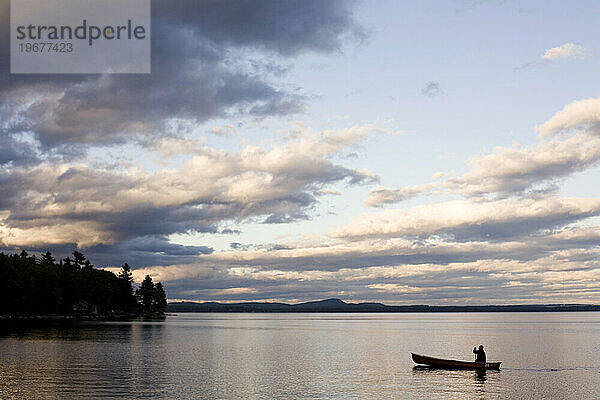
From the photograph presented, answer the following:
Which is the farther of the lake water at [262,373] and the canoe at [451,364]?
the canoe at [451,364]

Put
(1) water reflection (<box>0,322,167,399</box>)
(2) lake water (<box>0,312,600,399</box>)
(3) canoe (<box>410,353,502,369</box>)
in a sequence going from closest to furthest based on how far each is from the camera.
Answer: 1. (1) water reflection (<box>0,322,167,399</box>)
2. (2) lake water (<box>0,312,600,399</box>)
3. (3) canoe (<box>410,353,502,369</box>)

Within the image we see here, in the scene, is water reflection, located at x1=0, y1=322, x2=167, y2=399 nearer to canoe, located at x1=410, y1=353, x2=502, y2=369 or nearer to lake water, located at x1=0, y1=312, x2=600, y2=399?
lake water, located at x1=0, y1=312, x2=600, y2=399

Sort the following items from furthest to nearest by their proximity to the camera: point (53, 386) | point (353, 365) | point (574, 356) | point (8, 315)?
point (8, 315), point (574, 356), point (353, 365), point (53, 386)

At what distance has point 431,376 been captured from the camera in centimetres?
7538

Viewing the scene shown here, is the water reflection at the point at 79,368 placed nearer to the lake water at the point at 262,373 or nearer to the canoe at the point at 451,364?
the lake water at the point at 262,373

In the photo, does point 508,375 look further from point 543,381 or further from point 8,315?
point 8,315

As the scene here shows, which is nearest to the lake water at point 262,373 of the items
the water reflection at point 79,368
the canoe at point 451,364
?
the water reflection at point 79,368

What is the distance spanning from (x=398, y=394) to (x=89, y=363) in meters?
40.5

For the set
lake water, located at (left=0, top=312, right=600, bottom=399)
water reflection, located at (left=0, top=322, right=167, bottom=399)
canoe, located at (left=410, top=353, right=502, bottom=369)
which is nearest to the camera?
water reflection, located at (left=0, top=322, right=167, bottom=399)

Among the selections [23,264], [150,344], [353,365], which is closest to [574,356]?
[353,365]

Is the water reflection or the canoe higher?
the water reflection

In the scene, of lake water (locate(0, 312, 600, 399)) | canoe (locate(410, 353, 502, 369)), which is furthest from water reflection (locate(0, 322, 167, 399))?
canoe (locate(410, 353, 502, 369))

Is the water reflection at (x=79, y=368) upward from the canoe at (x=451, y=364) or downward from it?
upward

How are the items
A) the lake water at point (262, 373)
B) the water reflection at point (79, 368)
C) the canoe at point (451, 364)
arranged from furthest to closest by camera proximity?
the canoe at point (451, 364), the lake water at point (262, 373), the water reflection at point (79, 368)
